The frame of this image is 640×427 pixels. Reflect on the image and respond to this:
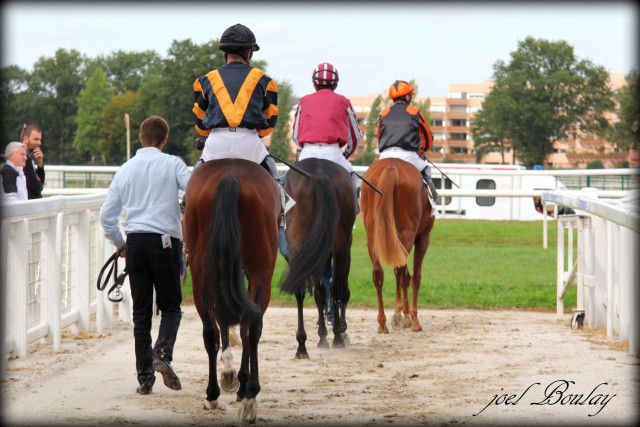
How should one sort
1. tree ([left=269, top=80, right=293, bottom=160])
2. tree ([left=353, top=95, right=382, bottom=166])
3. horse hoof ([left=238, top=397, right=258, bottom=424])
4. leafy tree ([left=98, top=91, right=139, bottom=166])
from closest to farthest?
horse hoof ([left=238, top=397, right=258, bottom=424]) < tree ([left=269, top=80, right=293, bottom=160]) < tree ([left=353, top=95, right=382, bottom=166]) < leafy tree ([left=98, top=91, right=139, bottom=166])

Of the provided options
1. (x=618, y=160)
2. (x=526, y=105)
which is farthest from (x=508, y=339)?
(x=618, y=160)

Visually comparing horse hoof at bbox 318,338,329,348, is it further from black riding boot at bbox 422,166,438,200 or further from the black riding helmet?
the black riding helmet

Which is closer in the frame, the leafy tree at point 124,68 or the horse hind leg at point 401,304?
the horse hind leg at point 401,304

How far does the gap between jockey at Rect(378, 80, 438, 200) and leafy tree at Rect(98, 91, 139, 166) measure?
73.1 m

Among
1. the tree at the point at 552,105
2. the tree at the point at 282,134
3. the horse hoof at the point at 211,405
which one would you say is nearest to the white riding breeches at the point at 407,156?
the horse hoof at the point at 211,405

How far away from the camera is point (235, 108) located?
5902 mm

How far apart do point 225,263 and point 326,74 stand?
375 centimetres

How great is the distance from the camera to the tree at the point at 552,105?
8012cm

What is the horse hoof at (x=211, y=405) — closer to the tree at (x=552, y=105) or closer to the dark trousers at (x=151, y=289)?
the dark trousers at (x=151, y=289)

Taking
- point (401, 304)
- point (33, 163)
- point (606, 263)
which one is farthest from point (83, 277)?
point (606, 263)

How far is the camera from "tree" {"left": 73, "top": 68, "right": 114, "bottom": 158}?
85.5m

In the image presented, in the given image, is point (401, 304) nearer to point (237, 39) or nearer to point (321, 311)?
point (321, 311)

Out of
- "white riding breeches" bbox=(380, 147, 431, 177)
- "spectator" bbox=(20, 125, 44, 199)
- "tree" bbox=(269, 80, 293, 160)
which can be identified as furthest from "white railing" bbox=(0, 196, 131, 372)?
"tree" bbox=(269, 80, 293, 160)

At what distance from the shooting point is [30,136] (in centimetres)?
975
